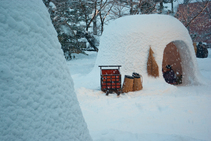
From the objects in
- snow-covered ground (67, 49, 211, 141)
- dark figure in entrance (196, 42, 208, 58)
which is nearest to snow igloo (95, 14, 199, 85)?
snow-covered ground (67, 49, 211, 141)

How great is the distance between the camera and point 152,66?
6230mm

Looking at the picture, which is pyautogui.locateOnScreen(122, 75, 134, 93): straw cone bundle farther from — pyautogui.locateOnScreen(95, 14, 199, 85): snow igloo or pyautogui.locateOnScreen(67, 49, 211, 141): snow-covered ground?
pyautogui.locateOnScreen(95, 14, 199, 85): snow igloo

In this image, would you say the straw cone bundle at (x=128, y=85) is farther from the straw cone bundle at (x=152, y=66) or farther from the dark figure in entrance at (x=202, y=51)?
the dark figure in entrance at (x=202, y=51)

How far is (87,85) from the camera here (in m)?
6.20

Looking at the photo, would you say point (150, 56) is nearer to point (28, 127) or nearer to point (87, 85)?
point (87, 85)

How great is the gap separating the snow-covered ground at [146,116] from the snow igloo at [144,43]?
1.45m

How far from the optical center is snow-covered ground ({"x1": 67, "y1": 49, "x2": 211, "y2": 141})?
2412 mm

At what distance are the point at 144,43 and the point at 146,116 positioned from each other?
3.73m

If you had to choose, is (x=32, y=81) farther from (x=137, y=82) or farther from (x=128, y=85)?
(x=137, y=82)

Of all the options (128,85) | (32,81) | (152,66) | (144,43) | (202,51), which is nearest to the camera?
(32,81)

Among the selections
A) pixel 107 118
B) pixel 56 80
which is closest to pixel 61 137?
pixel 56 80

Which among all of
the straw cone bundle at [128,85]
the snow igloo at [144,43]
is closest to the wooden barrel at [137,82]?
the straw cone bundle at [128,85]

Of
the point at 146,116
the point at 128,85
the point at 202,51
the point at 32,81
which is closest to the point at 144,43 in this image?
the point at 128,85

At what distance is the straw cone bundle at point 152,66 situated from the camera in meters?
6.18
